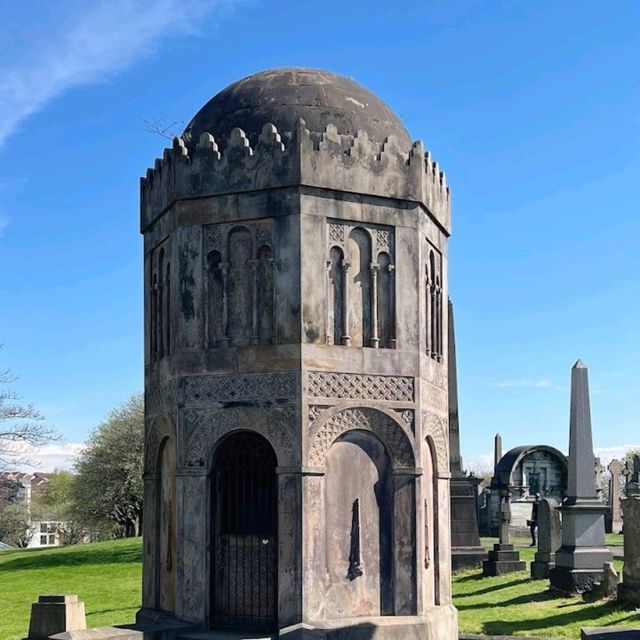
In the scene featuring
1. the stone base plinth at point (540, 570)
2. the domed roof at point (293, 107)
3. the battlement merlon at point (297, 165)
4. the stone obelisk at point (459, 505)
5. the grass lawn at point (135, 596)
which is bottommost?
the grass lawn at point (135, 596)

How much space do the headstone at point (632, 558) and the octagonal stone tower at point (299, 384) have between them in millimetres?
6043

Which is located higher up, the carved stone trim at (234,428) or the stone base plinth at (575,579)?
the carved stone trim at (234,428)

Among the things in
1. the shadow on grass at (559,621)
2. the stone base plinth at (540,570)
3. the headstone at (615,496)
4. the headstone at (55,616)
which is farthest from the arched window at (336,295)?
the headstone at (615,496)

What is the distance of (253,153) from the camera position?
14.5 metres

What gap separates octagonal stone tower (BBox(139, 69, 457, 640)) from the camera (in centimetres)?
1391

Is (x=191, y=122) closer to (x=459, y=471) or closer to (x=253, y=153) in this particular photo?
(x=253, y=153)

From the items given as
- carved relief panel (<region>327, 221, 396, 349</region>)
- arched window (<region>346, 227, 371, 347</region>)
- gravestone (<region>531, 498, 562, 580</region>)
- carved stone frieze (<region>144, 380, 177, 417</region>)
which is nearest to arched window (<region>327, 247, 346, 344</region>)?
carved relief panel (<region>327, 221, 396, 349</region>)

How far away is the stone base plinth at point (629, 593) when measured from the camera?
19.4m

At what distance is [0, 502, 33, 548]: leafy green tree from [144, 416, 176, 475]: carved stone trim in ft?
229

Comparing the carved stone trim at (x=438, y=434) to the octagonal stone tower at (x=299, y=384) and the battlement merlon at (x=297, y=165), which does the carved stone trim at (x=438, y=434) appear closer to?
the octagonal stone tower at (x=299, y=384)

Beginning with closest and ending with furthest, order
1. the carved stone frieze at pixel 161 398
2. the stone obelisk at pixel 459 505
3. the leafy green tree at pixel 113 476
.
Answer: the carved stone frieze at pixel 161 398 → the stone obelisk at pixel 459 505 → the leafy green tree at pixel 113 476

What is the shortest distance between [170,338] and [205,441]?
5.81 feet

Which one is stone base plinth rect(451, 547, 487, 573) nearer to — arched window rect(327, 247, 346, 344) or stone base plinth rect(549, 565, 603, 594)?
stone base plinth rect(549, 565, 603, 594)

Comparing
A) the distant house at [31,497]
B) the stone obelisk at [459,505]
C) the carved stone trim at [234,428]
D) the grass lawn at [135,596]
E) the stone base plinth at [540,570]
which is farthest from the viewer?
the distant house at [31,497]
